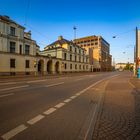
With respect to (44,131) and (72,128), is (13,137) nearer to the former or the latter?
(44,131)

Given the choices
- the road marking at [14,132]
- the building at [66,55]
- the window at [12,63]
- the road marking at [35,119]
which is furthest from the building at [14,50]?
the road marking at [14,132]

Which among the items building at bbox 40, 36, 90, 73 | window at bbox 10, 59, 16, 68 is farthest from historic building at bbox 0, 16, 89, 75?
building at bbox 40, 36, 90, 73

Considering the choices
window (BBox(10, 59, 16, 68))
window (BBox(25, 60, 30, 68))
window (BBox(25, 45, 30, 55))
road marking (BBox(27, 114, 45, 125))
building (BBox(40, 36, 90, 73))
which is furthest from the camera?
building (BBox(40, 36, 90, 73))

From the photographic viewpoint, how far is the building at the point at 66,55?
5184cm

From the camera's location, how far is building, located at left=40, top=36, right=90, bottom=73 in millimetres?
51844

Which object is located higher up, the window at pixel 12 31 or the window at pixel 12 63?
the window at pixel 12 31

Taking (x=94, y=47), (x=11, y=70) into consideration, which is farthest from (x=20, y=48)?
(x=94, y=47)

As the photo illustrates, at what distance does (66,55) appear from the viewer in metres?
55.3

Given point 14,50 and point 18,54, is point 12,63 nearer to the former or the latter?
point 18,54

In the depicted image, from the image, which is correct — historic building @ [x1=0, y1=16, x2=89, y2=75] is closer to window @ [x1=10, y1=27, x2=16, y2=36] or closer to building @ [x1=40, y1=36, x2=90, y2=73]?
window @ [x1=10, y1=27, x2=16, y2=36]

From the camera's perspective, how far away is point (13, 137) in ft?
11.1

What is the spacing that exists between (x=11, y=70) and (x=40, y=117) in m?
30.2

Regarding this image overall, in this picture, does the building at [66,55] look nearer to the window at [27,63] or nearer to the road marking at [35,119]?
the window at [27,63]

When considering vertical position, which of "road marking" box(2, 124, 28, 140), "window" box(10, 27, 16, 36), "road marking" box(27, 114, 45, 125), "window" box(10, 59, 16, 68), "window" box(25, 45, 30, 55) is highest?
"window" box(10, 27, 16, 36)
